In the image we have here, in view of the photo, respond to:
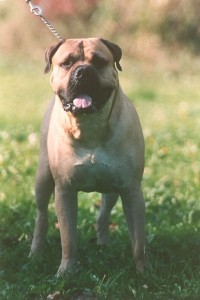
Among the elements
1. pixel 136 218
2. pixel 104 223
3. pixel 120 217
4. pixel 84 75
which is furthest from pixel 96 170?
pixel 120 217

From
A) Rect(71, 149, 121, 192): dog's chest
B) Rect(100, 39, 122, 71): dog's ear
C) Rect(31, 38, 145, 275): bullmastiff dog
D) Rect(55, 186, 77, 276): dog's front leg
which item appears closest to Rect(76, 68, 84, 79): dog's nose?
Rect(31, 38, 145, 275): bullmastiff dog

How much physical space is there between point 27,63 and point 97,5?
1.70 metres

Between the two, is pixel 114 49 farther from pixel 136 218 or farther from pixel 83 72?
pixel 136 218

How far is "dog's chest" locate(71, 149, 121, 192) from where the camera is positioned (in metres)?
4.80

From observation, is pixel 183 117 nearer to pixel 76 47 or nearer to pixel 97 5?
pixel 97 5

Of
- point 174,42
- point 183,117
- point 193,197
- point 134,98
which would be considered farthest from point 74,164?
point 174,42

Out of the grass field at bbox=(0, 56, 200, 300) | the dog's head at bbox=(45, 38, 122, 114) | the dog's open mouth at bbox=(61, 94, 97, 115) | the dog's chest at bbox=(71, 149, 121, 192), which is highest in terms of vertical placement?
the dog's head at bbox=(45, 38, 122, 114)

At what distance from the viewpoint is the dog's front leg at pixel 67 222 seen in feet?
16.4

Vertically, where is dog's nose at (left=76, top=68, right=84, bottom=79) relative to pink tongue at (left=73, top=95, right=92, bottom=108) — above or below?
above

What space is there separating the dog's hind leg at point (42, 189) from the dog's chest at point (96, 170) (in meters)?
0.52

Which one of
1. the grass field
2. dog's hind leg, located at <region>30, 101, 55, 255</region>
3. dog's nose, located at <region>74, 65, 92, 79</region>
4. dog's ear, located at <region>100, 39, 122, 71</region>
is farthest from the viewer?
dog's hind leg, located at <region>30, 101, 55, 255</region>

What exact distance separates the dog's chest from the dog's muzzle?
0.31 m

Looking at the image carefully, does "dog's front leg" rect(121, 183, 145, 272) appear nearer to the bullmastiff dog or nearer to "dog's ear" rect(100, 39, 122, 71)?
the bullmastiff dog

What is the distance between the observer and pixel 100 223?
5.75 meters
